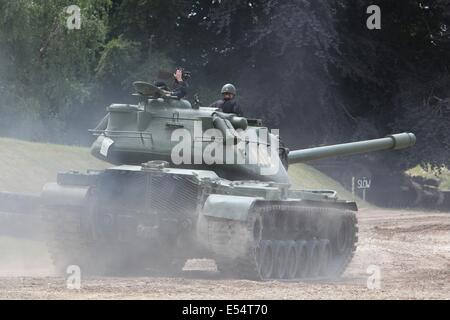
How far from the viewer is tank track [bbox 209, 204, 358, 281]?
50.4 ft

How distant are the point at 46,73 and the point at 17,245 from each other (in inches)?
713

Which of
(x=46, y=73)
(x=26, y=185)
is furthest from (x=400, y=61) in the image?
(x=26, y=185)

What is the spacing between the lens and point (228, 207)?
15125mm

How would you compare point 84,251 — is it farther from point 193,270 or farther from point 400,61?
point 400,61

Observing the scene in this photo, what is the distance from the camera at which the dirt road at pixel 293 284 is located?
1241 centimetres

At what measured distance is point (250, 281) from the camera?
1498 centimetres

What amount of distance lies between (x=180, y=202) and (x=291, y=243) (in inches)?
87.5

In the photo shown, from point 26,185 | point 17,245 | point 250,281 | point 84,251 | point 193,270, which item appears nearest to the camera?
point 250,281

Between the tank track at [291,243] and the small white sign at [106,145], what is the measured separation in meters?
2.34

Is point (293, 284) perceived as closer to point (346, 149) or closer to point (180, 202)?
point (180, 202)

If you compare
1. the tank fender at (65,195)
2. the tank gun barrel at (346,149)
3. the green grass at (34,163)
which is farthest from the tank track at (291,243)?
the green grass at (34,163)

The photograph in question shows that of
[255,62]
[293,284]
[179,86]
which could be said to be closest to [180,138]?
[179,86]

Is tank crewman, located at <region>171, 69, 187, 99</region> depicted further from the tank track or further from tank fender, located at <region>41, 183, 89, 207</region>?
the tank track
